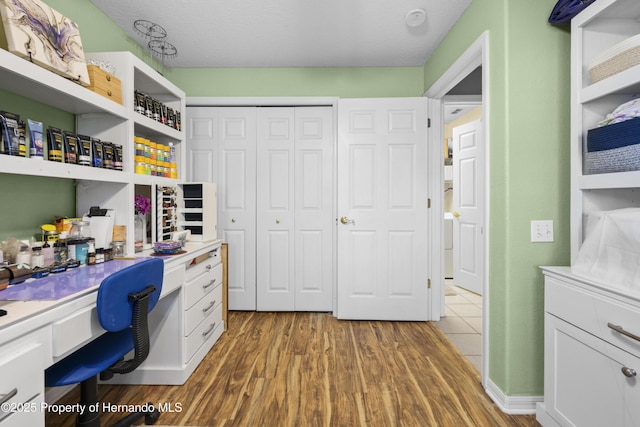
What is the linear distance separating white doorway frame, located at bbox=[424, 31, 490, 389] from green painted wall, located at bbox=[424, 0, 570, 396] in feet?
0.43

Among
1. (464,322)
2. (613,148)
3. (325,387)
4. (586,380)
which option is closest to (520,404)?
(586,380)

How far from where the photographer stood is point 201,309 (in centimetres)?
211

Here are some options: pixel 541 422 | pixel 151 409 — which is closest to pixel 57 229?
pixel 151 409

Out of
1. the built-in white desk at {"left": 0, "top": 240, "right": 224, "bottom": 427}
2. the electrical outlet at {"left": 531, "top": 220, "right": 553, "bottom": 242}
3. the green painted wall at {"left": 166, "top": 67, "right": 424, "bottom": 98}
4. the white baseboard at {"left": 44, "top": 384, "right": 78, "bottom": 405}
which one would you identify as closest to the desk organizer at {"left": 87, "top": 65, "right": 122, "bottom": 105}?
the built-in white desk at {"left": 0, "top": 240, "right": 224, "bottom": 427}

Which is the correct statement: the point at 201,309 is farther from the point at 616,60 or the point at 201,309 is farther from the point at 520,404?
the point at 616,60

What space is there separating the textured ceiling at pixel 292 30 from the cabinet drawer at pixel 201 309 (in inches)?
82.2

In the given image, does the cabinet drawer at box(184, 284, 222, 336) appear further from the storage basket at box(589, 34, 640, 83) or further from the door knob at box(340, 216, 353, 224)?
the storage basket at box(589, 34, 640, 83)

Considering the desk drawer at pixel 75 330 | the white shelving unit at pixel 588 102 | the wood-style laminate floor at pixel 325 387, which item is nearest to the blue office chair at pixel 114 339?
the desk drawer at pixel 75 330

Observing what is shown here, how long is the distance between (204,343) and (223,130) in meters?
2.03

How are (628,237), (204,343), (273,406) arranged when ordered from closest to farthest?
(628,237), (273,406), (204,343)

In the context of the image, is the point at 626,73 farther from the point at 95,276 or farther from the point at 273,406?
the point at 95,276

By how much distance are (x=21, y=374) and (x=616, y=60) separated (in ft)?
8.23

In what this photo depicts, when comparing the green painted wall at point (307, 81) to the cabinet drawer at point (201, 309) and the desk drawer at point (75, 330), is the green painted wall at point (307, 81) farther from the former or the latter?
the desk drawer at point (75, 330)

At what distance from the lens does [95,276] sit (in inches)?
53.0
